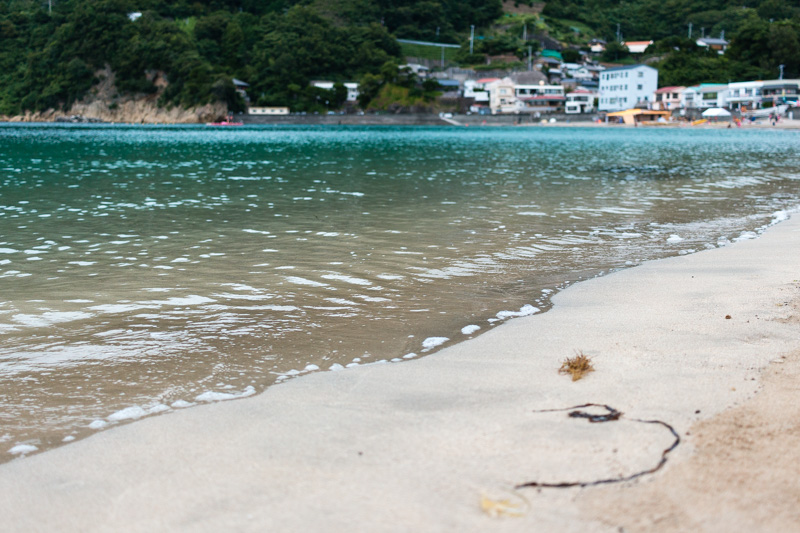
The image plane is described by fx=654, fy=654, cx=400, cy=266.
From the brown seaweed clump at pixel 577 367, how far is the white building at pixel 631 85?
142329 mm

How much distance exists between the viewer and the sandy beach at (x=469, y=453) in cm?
302

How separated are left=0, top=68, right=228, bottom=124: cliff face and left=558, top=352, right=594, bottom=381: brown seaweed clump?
165318mm

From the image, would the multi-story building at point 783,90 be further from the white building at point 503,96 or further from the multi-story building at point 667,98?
the white building at point 503,96

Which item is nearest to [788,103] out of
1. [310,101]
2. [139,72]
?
[310,101]

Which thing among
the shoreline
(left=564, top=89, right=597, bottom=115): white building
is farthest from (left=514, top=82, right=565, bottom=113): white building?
the shoreline

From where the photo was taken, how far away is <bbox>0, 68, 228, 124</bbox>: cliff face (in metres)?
160

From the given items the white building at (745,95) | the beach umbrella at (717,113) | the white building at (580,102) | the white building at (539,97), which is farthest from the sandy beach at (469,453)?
the white building at (539,97)

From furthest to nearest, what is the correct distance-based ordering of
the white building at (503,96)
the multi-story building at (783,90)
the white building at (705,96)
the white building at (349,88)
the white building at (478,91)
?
1. the white building at (349,88)
2. the white building at (478,91)
3. the white building at (503,96)
4. the white building at (705,96)
5. the multi-story building at (783,90)

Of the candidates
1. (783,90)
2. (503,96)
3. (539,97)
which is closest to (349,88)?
(503,96)

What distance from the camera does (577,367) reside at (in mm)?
4871

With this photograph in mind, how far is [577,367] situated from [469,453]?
161 centimetres

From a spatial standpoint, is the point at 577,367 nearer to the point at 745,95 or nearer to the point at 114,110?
the point at 745,95

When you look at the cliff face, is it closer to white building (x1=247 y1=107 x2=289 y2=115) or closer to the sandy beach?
white building (x1=247 y1=107 x2=289 y2=115)

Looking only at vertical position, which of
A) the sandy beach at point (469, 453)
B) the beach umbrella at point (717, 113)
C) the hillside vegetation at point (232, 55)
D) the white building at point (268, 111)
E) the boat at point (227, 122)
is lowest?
the sandy beach at point (469, 453)
